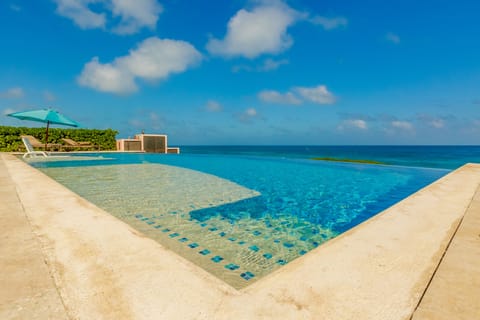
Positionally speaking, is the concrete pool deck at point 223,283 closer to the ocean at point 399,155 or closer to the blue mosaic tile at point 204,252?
the blue mosaic tile at point 204,252

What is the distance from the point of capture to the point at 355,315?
1313mm

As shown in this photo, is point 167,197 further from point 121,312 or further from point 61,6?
point 61,6

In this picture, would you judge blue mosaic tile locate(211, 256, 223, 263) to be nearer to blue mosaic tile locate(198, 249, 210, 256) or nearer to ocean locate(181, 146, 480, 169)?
blue mosaic tile locate(198, 249, 210, 256)

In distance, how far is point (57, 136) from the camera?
64.0ft

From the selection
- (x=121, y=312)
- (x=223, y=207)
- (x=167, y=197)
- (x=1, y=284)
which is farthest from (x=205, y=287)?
(x=167, y=197)

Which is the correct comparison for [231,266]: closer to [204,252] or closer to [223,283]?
[204,252]

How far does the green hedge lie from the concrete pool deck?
814 inches

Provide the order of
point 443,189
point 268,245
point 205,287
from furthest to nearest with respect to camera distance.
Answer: point 443,189, point 268,245, point 205,287

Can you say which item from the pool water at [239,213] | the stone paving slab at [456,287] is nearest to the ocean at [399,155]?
the pool water at [239,213]

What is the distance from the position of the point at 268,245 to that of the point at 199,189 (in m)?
3.85

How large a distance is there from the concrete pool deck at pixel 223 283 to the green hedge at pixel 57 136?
814 inches

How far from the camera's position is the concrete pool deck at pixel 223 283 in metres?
1.34

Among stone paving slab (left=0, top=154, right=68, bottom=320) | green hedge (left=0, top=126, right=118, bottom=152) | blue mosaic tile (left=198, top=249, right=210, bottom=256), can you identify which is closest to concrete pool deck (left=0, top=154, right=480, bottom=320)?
stone paving slab (left=0, top=154, right=68, bottom=320)

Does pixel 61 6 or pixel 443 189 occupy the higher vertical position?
pixel 61 6
